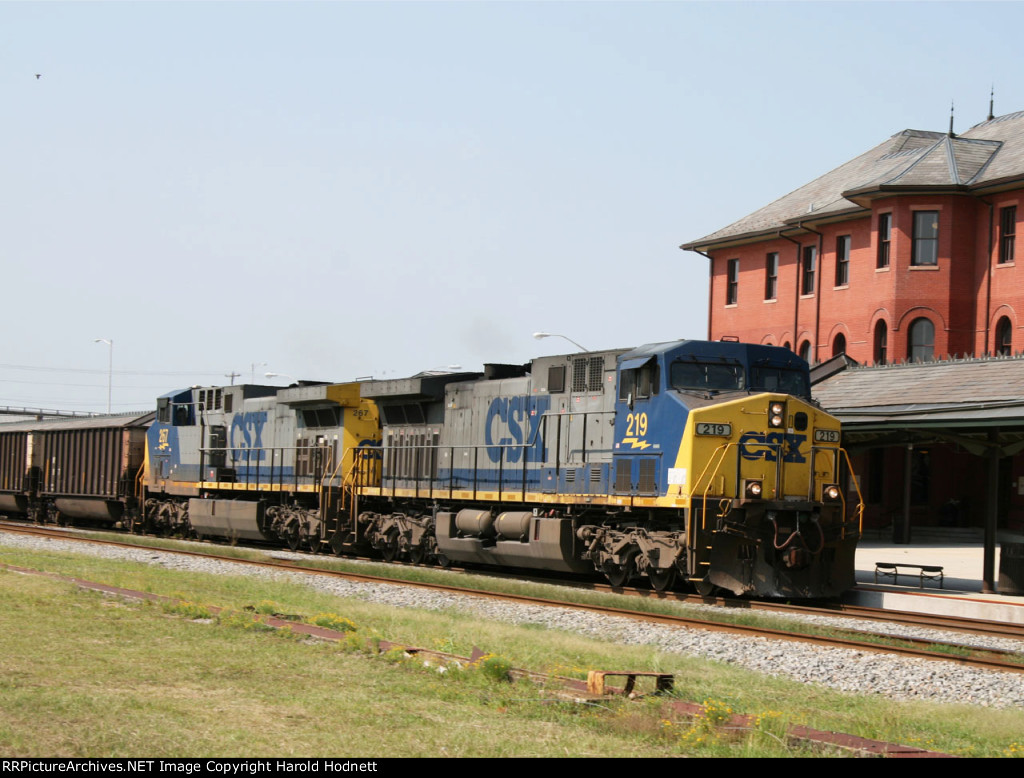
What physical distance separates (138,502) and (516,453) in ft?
54.6

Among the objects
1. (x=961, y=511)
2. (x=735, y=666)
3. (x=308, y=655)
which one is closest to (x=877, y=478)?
(x=961, y=511)

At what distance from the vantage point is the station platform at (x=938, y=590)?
1648 cm

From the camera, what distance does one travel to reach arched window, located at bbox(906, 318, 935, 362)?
4003 centimetres

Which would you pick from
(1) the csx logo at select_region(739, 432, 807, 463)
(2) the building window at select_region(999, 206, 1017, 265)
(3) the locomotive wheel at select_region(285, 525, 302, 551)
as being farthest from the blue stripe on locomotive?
(2) the building window at select_region(999, 206, 1017, 265)

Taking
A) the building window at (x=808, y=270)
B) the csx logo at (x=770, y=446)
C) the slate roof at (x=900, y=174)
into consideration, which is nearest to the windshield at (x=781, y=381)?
the csx logo at (x=770, y=446)

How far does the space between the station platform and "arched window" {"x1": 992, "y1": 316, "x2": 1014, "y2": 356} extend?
9.38 meters

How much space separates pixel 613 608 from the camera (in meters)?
15.4

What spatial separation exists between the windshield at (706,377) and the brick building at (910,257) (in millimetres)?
22120

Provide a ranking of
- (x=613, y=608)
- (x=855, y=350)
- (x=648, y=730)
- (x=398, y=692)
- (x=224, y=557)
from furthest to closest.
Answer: (x=855, y=350)
(x=224, y=557)
(x=613, y=608)
(x=398, y=692)
(x=648, y=730)

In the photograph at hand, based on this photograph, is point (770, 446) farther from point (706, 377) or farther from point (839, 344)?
point (839, 344)

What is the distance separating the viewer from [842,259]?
4375cm

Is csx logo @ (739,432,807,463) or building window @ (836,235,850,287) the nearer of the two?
csx logo @ (739,432,807,463)

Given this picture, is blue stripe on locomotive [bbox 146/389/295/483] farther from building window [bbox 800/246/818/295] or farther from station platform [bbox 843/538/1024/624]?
building window [bbox 800/246/818/295]
